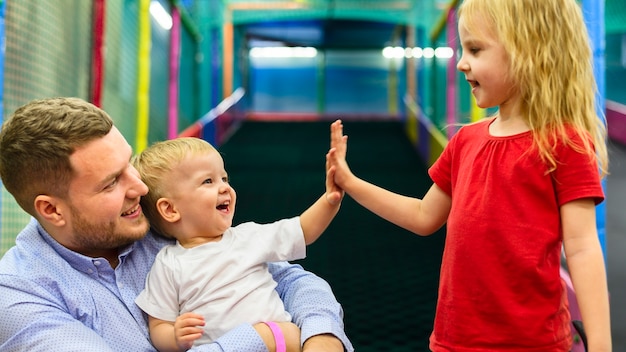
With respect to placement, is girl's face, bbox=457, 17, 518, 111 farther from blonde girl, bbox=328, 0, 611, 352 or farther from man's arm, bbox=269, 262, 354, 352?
man's arm, bbox=269, 262, 354, 352

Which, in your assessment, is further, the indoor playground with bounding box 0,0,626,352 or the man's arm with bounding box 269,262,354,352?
the indoor playground with bounding box 0,0,626,352

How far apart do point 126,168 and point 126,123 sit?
330 centimetres

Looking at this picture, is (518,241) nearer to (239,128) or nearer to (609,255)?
(609,255)

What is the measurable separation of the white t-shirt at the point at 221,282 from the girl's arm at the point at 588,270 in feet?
1.73

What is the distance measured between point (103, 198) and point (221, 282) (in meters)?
0.28

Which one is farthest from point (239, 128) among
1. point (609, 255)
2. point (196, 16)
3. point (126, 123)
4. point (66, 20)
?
point (609, 255)

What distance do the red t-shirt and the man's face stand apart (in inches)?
24.1

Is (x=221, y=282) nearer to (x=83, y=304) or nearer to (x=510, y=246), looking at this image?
(x=83, y=304)

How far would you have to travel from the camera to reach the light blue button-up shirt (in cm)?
110

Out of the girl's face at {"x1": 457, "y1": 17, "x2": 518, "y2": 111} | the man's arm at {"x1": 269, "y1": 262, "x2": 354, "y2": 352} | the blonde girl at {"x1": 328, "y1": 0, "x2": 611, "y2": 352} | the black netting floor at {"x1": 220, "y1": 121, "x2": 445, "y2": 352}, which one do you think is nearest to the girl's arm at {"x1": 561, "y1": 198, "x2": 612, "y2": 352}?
the blonde girl at {"x1": 328, "y1": 0, "x2": 611, "y2": 352}

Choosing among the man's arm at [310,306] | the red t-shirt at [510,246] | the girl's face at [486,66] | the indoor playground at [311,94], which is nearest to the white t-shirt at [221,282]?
the man's arm at [310,306]

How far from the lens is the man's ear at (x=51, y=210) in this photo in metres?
1.21

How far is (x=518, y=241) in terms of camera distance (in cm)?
116

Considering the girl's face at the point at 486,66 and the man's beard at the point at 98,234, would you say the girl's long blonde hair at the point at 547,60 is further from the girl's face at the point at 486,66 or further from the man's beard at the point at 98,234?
the man's beard at the point at 98,234
